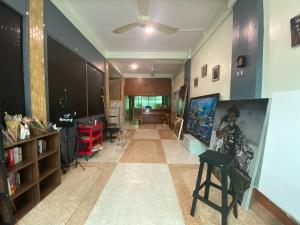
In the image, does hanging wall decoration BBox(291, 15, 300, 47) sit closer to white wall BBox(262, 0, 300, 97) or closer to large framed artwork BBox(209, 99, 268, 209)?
white wall BBox(262, 0, 300, 97)

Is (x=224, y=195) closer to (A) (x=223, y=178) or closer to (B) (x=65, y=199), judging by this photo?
(A) (x=223, y=178)

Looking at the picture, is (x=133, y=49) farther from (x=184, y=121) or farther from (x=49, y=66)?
(x=49, y=66)

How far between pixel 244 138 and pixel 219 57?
2.06 meters

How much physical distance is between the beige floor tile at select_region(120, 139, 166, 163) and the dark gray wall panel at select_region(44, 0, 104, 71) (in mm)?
2758

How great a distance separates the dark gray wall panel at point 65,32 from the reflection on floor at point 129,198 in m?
2.60

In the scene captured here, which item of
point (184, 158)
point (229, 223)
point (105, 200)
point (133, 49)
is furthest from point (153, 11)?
point (229, 223)

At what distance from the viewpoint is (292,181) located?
4.99 feet

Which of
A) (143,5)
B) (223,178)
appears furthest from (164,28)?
(223,178)

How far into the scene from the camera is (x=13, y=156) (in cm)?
197

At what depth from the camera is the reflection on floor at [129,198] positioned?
1.87 m

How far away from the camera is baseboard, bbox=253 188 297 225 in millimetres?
1810

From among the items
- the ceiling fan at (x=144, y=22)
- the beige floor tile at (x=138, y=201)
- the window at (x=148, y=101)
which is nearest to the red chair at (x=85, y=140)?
the beige floor tile at (x=138, y=201)

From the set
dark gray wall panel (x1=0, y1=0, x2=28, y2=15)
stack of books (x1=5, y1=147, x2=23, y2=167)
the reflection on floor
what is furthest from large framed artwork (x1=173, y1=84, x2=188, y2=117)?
stack of books (x1=5, y1=147, x2=23, y2=167)

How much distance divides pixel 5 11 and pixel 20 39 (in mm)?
346
